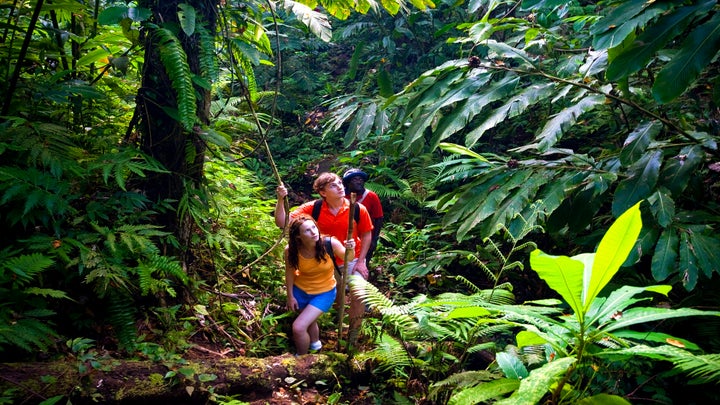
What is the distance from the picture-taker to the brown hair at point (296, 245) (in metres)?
4.01

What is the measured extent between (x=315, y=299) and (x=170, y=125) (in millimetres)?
1787

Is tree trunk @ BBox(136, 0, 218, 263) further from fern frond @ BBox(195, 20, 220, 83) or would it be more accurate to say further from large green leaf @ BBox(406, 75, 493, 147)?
large green leaf @ BBox(406, 75, 493, 147)

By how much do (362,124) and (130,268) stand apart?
79.4 inches

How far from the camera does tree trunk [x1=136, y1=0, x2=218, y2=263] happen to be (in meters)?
3.48

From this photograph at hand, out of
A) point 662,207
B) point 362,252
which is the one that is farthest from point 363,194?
point 662,207

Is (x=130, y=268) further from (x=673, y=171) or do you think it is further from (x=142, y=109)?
→ (x=673, y=171)

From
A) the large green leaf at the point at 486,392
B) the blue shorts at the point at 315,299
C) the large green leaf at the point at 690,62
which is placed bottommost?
the blue shorts at the point at 315,299

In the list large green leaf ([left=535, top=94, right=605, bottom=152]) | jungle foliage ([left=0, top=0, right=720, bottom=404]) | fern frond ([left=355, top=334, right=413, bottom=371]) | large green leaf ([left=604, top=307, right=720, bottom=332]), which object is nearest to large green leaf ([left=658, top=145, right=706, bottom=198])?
jungle foliage ([left=0, top=0, right=720, bottom=404])

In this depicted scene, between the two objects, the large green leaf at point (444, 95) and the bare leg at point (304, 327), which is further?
the bare leg at point (304, 327)

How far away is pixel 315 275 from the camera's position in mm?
4121

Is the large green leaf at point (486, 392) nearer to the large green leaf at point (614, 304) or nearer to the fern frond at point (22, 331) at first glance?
the large green leaf at point (614, 304)

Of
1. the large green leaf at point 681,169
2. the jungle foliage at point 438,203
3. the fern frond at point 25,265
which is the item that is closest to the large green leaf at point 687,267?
the jungle foliage at point 438,203

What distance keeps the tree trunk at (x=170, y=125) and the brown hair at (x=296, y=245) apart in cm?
82

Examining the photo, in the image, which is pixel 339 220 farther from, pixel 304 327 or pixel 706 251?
pixel 706 251
